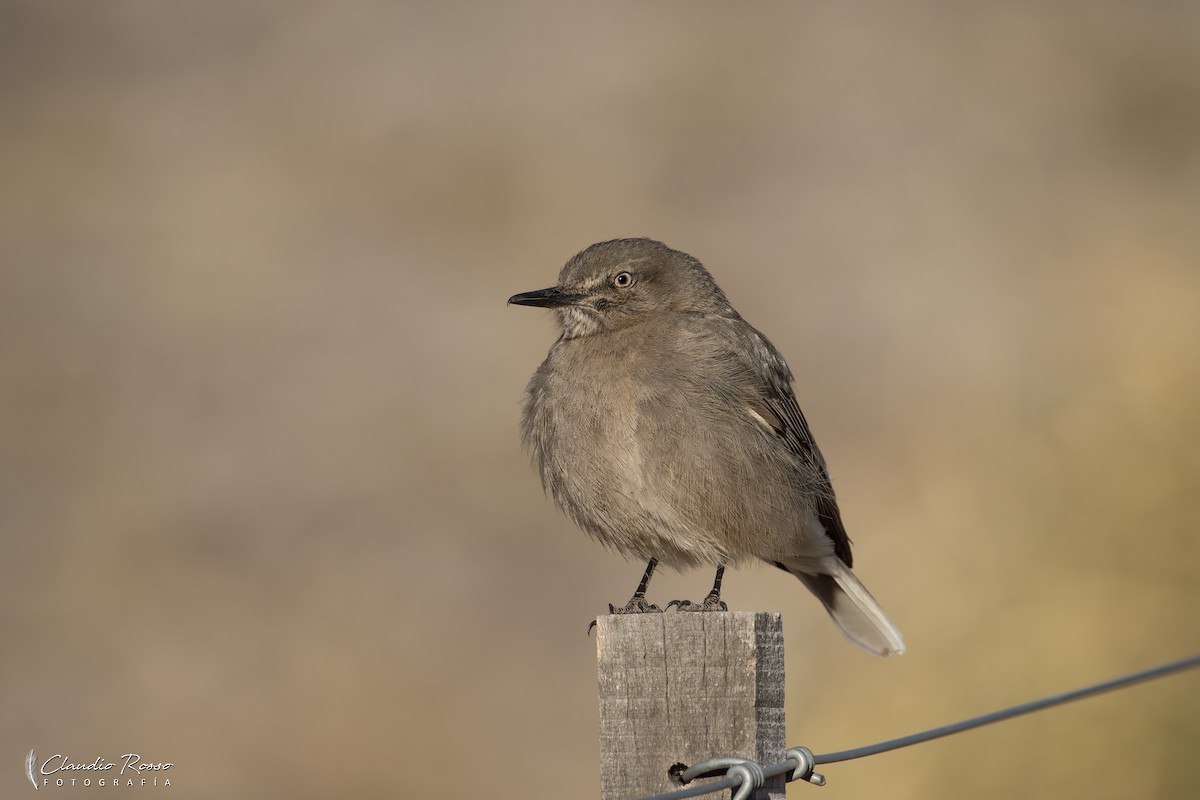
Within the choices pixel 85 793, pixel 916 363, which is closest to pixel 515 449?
pixel 916 363

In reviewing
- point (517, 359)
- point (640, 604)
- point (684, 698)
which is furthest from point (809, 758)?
point (517, 359)

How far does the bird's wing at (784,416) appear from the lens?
285 inches

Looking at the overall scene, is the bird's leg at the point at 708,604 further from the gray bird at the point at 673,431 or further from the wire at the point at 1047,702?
the wire at the point at 1047,702

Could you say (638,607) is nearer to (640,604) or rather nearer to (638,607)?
(638,607)

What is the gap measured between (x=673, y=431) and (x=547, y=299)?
1194 mm

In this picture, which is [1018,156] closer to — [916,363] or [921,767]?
[916,363]

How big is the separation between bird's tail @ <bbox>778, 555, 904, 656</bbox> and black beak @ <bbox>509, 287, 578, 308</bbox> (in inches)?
Result: 70.6

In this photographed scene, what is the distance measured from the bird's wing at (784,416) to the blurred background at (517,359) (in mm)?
2482

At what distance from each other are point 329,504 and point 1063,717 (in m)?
7.26

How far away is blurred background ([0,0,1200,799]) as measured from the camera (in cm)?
1095

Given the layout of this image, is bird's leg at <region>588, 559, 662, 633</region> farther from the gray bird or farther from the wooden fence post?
the wooden fence post

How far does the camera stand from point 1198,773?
883 cm
